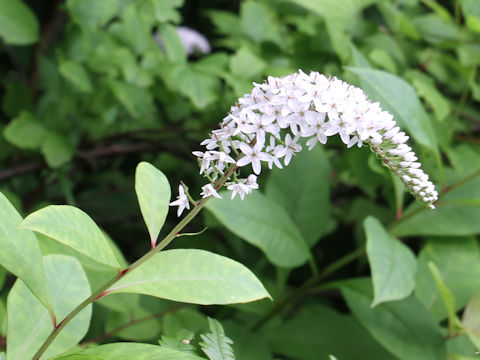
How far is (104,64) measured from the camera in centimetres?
192

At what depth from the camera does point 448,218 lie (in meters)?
1.66

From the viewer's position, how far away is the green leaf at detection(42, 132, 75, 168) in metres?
1.88

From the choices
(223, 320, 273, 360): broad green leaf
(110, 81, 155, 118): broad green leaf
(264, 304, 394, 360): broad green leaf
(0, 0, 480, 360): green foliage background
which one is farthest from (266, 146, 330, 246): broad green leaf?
(110, 81, 155, 118): broad green leaf

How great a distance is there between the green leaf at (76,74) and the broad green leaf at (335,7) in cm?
78

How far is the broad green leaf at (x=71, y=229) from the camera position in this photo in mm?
803

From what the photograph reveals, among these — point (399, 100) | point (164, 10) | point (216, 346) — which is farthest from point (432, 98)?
point (216, 346)

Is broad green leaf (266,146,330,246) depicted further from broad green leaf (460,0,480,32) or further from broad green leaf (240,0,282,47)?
broad green leaf (460,0,480,32)

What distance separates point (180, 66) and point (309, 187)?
1.97 ft

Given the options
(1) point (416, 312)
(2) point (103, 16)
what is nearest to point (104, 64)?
(2) point (103, 16)

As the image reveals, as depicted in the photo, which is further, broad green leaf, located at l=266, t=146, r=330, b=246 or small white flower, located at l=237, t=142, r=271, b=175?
broad green leaf, located at l=266, t=146, r=330, b=246

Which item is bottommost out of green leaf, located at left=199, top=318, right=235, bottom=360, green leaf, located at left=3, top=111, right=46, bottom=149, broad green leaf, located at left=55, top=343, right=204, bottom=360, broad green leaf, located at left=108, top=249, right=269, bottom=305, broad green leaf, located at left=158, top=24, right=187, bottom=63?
green leaf, located at left=3, top=111, right=46, bottom=149

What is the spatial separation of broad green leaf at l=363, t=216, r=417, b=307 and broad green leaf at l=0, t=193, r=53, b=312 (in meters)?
0.75

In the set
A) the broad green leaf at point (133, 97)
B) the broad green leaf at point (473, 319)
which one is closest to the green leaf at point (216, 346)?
the broad green leaf at point (473, 319)

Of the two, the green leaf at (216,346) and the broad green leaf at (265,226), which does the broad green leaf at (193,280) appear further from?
the broad green leaf at (265,226)
